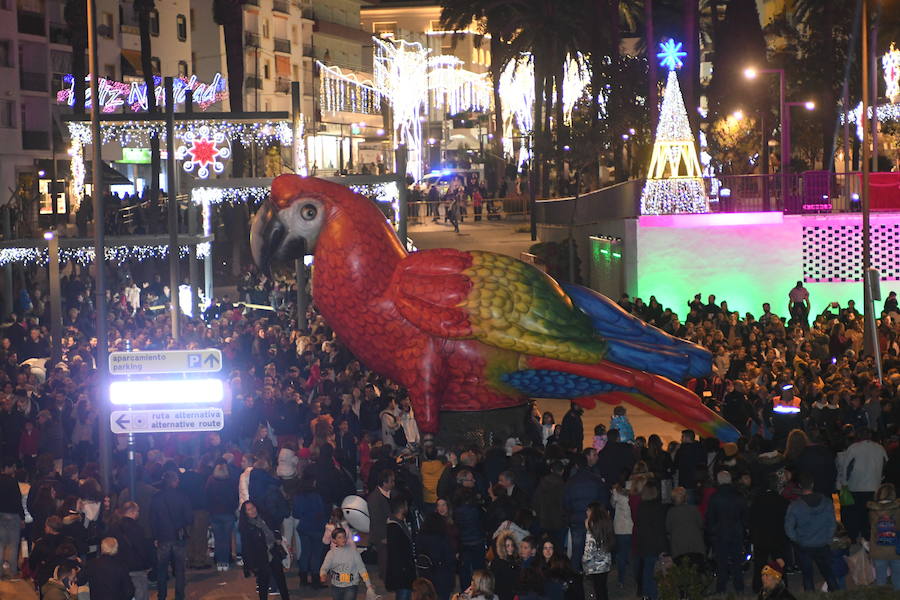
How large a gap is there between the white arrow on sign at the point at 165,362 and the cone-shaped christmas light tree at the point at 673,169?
56.8ft

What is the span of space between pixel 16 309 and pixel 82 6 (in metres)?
14.5

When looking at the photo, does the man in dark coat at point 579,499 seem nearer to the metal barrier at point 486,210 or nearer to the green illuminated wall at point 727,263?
the green illuminated wall at point 727,263

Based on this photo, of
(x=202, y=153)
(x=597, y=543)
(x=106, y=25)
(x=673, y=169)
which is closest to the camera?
(x=597, y=543)

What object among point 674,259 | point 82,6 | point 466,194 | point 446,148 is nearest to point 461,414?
point 674,259

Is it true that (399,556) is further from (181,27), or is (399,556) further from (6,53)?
(181,27)

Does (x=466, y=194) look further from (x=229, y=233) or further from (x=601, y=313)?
(x=601, y=313)

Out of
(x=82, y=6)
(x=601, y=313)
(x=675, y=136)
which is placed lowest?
(x=601, y=313)

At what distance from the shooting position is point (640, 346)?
61.8ft

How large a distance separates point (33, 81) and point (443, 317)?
150 feet

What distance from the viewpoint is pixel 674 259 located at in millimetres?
30953

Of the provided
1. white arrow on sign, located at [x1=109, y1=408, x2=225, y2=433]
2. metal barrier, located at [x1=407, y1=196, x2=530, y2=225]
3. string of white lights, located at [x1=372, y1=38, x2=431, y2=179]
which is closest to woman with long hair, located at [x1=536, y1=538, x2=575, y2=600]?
white arrow on sign, located at [x1=109, y1=408, x2=225, y2=433]

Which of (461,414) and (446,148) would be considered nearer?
(461,414)

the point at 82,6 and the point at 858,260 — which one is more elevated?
the point at 82,6

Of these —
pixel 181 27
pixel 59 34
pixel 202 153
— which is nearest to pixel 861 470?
pixel 202 153
